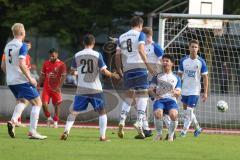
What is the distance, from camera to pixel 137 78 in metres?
16.9

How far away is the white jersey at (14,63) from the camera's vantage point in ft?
50.6

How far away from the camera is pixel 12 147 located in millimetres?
13141

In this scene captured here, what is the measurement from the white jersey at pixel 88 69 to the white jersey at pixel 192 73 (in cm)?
385

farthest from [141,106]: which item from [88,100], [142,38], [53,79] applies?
[53,79]

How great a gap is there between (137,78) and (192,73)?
242cm

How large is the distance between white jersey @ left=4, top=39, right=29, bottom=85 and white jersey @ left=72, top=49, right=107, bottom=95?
107cm

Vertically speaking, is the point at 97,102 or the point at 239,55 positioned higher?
the point at 239,55

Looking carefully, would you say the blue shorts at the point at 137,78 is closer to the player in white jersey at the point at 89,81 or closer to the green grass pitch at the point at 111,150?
the player in white jersey at the point at 89,81

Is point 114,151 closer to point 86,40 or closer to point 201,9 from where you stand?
point 86,40

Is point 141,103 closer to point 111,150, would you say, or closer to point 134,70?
point 134,70

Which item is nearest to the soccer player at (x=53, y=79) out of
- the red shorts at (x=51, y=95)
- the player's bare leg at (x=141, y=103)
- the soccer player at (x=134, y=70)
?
the red shorts at (x=51, y=95)

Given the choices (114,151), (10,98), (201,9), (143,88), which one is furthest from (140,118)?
(10,98)

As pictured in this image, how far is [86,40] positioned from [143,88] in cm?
204

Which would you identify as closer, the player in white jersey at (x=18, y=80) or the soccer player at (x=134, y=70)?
the player in white jersey at (x=18, y=80)
